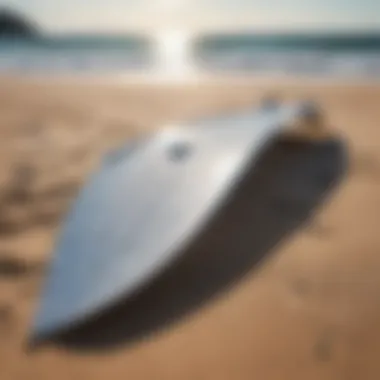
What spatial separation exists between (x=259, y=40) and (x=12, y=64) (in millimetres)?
795

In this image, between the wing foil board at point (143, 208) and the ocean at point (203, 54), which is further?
the ocean at point (203, 54)

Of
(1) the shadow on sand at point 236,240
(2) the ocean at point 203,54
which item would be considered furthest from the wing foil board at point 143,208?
(2) the ocean at point 203,54

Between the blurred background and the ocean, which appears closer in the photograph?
the blurred background

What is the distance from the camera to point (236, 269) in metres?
1.45

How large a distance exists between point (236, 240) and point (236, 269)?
0.32 feet

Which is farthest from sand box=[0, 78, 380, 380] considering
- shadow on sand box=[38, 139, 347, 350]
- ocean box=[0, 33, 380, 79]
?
ocean box=[0, 33, 380, 79]

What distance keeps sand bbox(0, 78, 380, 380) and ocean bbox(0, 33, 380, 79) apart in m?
0.35

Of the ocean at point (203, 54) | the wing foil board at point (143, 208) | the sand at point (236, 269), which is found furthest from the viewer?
the ocean at point (203, 54)

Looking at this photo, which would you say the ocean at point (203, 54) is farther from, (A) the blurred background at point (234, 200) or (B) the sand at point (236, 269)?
(B) the sand at point (236, 269)

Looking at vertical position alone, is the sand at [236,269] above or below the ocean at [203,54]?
below

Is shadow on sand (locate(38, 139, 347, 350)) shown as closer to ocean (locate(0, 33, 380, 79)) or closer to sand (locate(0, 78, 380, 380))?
sand (locate(0, 78, 380, 380))

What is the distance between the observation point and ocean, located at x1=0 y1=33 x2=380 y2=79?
8.06 feet

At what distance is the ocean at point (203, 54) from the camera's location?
2.46 m

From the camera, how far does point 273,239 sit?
5.04 feet
